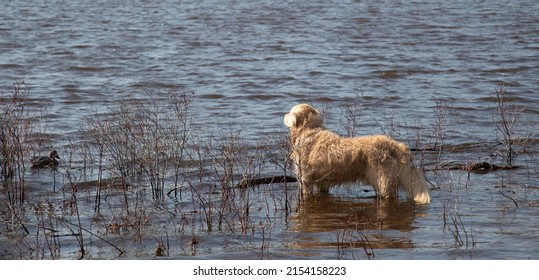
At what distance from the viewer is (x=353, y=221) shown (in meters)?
8.72

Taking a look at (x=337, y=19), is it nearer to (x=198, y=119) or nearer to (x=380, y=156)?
(x=198, y=119)

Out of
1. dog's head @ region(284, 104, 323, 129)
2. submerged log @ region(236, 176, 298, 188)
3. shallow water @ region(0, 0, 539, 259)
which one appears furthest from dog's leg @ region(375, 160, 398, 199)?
submerged log @ region(236, 176, 298, 188)

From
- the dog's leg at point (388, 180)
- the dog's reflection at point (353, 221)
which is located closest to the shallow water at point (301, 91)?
the dog's reflection at point (353, 221)

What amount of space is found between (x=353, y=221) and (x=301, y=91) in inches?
349

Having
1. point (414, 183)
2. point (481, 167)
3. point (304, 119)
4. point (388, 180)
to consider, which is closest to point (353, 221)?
point (388, 180)

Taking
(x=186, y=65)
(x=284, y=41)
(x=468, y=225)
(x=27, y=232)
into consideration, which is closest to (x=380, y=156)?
(x=468, y=225)

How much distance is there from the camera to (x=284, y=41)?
24656mm

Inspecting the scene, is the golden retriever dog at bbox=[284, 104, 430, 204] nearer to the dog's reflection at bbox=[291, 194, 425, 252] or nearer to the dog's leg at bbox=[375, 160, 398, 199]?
the dog's leg at bbox=[375, 160, 398, 199]

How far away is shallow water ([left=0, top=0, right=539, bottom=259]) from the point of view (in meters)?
7.97

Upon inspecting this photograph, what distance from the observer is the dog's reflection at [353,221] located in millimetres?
7941

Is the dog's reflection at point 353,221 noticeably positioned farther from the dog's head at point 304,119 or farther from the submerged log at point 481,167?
the submerged log at point 481,167

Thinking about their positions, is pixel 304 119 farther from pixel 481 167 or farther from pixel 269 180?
pixel 481 167
